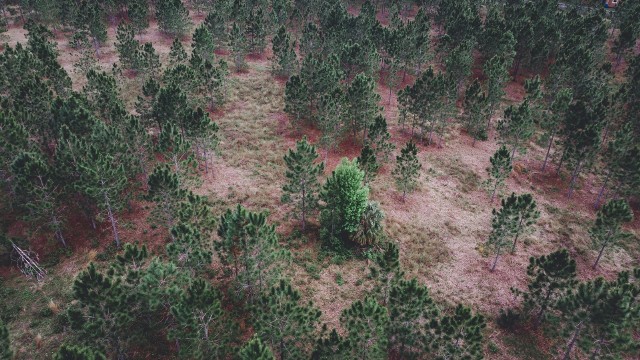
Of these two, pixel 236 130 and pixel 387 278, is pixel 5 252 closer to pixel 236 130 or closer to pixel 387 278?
pixel 236 130

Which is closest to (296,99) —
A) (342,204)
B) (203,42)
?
(342,204)

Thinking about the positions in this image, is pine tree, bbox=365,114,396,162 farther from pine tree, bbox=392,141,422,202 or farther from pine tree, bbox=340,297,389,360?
pine tree, bbox=340,297,389,360

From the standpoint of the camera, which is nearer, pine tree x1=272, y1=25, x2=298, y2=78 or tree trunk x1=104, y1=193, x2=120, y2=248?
tree trunk x1=104, y1=193, x2=120, y2=248

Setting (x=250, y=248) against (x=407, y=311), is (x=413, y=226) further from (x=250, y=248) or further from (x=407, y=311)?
(x=250, y=248)

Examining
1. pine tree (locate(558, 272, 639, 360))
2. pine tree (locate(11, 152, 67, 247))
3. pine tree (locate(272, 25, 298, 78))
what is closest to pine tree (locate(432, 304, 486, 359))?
pine tree (locate(558, 272, 639, 360))

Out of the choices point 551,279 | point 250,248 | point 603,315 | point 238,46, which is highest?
point 238,46

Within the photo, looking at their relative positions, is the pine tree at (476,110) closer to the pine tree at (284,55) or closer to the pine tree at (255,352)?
the pine tree at (284,55)

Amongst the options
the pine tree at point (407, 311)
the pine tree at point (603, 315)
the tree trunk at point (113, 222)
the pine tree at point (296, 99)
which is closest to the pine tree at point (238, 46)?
the pine tree at point (296, 99)
